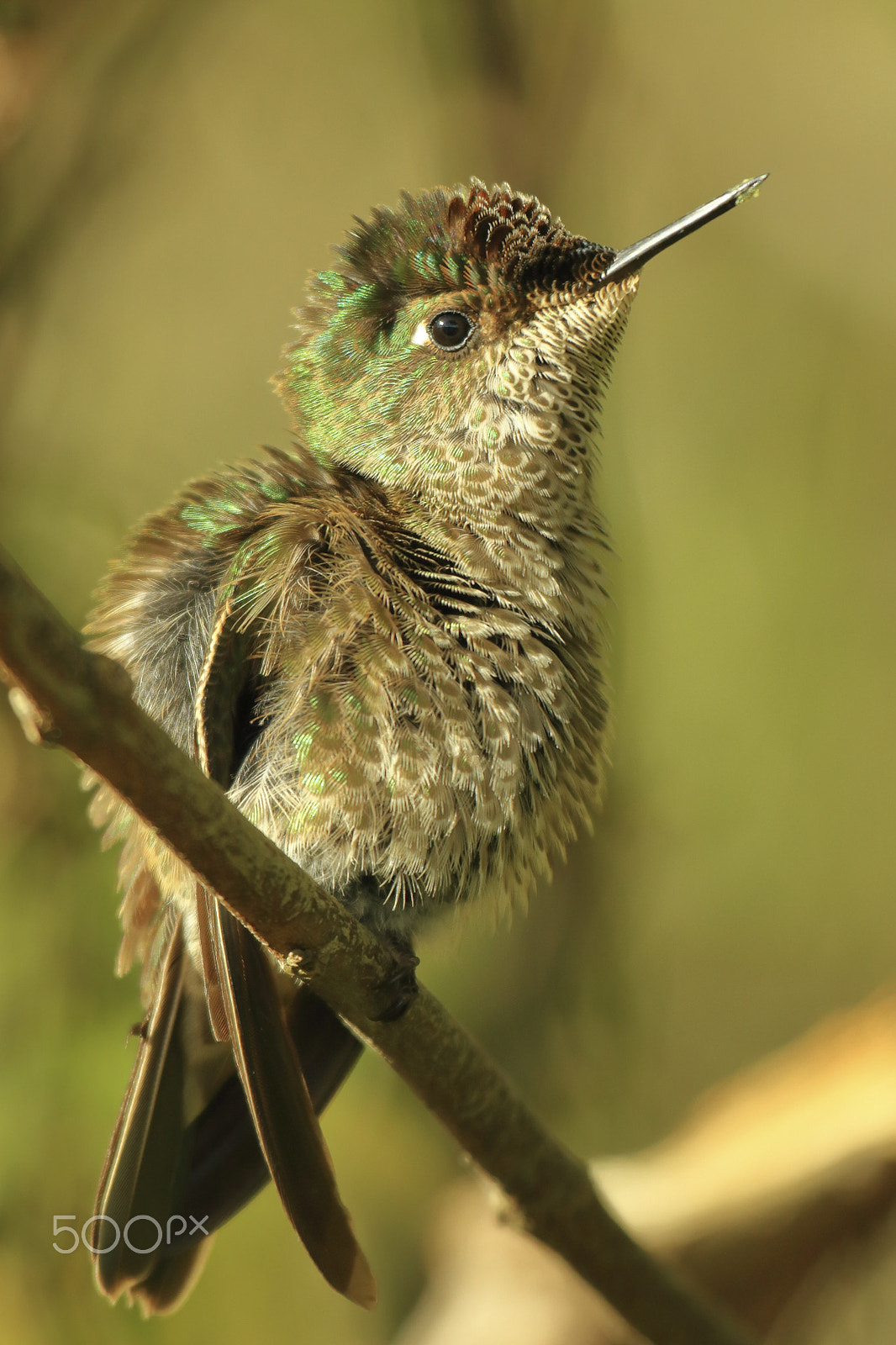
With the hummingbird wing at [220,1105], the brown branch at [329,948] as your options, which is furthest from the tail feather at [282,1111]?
the brown branch at [329,948]

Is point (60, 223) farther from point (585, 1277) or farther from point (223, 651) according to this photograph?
point (585, 1277)

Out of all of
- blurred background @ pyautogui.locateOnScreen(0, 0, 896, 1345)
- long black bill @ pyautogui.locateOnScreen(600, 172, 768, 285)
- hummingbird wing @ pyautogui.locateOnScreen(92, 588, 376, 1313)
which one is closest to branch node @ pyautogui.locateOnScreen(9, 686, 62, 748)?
hummingbird wing @ pyautogui.locateOnScreen(92, 588, 376, 1313)

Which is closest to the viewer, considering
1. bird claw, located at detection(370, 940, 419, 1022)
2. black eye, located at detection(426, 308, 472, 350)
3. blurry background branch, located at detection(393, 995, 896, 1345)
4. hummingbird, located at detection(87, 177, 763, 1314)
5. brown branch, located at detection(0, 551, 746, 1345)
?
brown branch, located at detection(0, 551, 746, 1345)

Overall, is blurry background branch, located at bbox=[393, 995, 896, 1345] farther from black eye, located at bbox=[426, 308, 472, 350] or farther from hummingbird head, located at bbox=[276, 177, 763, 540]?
black eye, located at bbox=[426, 308, 472, 350]

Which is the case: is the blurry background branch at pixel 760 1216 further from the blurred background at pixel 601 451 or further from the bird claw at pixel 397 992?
the bird claw at pixel 397 992

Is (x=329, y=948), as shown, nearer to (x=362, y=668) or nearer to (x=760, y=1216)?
(x=362, y=668)

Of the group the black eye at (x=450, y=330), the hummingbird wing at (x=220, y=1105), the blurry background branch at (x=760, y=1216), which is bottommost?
the blurry background branch at (x=760, y=1216)

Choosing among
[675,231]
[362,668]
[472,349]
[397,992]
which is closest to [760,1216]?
[397,992]

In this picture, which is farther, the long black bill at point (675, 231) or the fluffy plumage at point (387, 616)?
the long black bill at point (675, 231)
